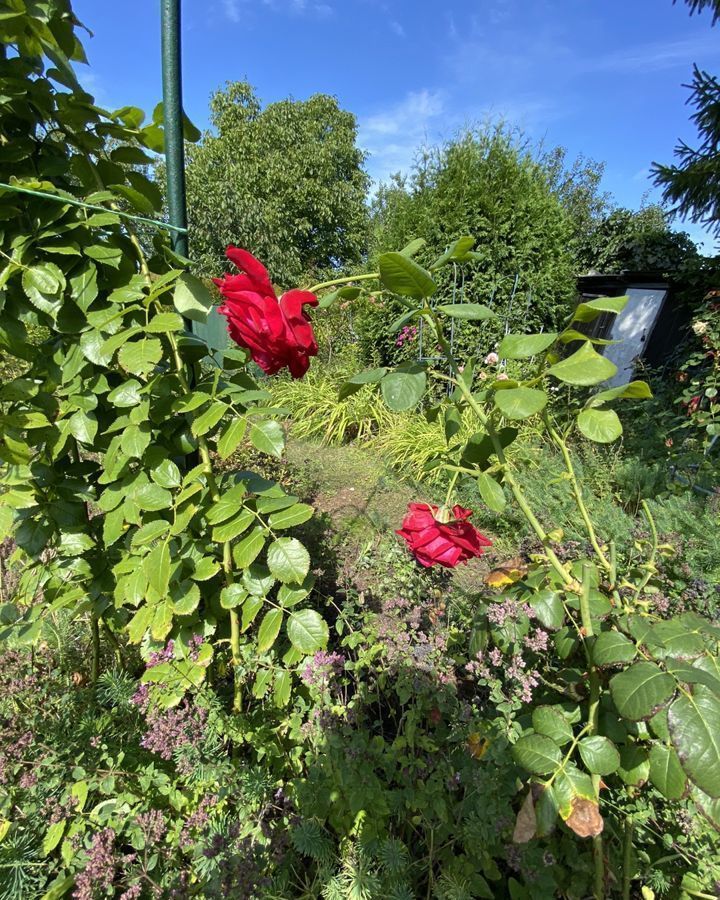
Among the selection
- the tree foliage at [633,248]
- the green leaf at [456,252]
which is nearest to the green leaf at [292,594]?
the green leaf at [456,252]

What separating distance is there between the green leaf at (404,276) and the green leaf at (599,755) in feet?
2.27

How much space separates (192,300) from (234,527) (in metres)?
0.45

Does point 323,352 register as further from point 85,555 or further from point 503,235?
point 85,555

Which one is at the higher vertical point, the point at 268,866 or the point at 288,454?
the point at 268,866

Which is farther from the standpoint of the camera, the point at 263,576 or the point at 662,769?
the point at 263,576

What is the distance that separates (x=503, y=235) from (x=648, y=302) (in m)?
3.17

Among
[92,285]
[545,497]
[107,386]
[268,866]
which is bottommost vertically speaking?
[268,866]

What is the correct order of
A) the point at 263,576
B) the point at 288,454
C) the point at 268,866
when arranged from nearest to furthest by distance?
the point at 268,866
the point at 263,576
the point at 288,454

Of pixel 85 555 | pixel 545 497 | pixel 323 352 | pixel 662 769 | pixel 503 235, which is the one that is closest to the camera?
pixel 662 769

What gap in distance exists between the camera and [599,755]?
66cm

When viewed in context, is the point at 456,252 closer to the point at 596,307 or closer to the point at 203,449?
the point at 596,307

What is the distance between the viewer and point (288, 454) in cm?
413

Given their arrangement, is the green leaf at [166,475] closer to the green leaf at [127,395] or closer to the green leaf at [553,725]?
the green leaf at [127,395]

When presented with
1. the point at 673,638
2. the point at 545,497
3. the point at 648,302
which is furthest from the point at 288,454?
the point at 648,302
